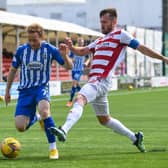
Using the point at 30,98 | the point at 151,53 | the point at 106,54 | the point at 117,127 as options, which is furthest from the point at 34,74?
the point at 151,53

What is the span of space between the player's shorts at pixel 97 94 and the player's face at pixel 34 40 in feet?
3.00

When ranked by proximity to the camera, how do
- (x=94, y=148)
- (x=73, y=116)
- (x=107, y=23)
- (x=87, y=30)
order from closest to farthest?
1. (x=73, y=116)
2. (x=107, y=23)
3. (x=94, y=148)
4. (x=87, y=30)

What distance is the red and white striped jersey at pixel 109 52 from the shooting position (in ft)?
33.9

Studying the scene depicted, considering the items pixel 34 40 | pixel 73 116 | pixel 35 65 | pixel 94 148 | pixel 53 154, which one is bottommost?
pixel 94 148

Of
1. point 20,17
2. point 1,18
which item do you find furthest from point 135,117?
point 20,17

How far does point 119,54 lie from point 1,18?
22979 millimetres

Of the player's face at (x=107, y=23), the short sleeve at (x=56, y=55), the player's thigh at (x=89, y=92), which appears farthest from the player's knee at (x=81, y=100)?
the player's face at (x=107, y=23)

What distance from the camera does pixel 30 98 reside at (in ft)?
33.9

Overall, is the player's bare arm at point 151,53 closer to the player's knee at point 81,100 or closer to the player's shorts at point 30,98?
the player's knee at point 81,100

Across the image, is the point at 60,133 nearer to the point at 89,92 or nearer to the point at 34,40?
the point at 89,92

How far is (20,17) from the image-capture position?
3634cm

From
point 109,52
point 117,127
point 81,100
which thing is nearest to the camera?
point 81,100

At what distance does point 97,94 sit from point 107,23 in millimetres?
1034

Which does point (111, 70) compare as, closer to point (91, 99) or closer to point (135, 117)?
point (91, 99)
